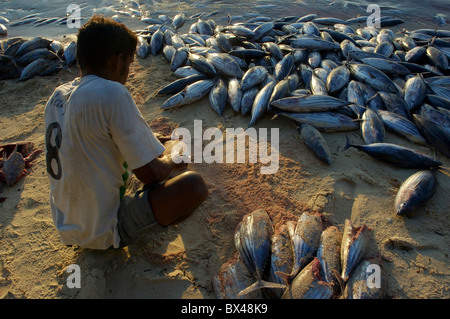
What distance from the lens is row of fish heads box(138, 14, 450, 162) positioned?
3.70 meters

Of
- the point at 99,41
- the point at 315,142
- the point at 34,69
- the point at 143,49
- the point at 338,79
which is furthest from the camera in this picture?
the point at 143,49

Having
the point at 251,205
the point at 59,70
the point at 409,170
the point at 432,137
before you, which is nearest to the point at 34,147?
the point at 59,70

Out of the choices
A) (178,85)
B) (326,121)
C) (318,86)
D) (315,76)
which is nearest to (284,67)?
(315,76)

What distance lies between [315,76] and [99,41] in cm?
311

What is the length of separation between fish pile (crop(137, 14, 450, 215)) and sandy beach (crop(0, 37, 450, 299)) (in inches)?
6.0

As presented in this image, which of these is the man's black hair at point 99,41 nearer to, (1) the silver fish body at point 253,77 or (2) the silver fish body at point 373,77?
(1) the silver fish body at point 253,77

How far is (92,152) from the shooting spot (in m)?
1.90

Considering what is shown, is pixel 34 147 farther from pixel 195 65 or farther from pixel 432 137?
pixel 432 137

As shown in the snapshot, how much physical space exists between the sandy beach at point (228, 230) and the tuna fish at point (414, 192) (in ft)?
0.24

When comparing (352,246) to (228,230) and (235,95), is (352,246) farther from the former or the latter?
(235,95)

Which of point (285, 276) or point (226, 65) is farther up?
point (226, 65)

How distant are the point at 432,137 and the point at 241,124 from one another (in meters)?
2.04

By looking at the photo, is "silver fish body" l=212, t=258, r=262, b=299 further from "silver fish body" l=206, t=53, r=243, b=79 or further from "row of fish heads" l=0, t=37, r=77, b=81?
"row of fish heads" l=0, t=37, r=77, b=81
